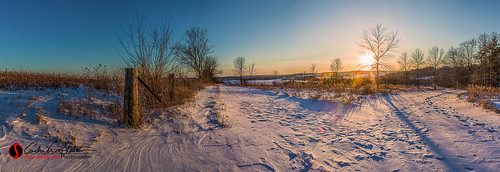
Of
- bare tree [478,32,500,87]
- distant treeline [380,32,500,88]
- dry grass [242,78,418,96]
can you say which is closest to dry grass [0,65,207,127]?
dry grass [242,78,418,96]

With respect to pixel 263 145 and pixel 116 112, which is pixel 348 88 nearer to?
pixel 263 145

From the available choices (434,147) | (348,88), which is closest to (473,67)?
(348,88)

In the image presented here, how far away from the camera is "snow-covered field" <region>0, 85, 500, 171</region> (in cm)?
232

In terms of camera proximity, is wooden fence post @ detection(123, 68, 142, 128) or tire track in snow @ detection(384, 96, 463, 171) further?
wooden fence post @ detection(123, 68, 142, 128)

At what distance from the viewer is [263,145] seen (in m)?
3.07

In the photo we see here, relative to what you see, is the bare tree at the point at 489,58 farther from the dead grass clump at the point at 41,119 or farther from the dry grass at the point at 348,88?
the dead grass clump at the point at 41,119

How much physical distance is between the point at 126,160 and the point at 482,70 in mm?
39962

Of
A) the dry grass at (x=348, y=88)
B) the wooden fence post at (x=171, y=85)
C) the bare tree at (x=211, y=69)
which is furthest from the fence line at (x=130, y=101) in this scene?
the bare tree at (x=211, y=69)

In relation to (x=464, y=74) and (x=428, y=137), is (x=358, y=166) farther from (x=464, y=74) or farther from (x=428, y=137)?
(x=464, y=74)

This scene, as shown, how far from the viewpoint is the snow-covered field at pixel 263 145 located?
91.4 inches

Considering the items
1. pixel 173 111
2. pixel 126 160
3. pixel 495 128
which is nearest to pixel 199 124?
pixel 173 111

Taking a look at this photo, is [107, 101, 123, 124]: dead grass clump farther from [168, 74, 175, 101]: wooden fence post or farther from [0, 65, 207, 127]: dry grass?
[168, 74, 175, 101]: wooden fence post

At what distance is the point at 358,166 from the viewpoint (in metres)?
2.45

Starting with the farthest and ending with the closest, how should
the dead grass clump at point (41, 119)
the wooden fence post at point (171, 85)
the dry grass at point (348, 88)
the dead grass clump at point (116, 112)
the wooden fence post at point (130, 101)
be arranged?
the dry grass at point (348, 88), the wooden fence post at point (171, 85), the dead grass clump at point (116, 112), the wooden fence post at point (130, 101), the dead grass clump at point (41, 119)
